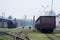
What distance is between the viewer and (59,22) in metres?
64.5

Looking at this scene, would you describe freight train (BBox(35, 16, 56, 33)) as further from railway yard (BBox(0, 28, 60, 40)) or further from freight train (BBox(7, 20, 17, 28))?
freight train (BBox(7, 20, 17, 28))

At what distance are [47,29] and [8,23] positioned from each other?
851 inches

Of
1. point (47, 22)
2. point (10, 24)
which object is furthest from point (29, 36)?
point (10, 24)

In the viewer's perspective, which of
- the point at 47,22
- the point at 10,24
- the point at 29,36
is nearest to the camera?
the point at 29,36

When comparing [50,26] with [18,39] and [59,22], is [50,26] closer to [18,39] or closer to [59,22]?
[18,39]

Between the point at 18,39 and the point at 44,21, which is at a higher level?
the point at 44,21

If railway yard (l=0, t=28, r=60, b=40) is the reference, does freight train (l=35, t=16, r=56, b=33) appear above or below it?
above

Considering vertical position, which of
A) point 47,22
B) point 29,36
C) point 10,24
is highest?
point 47,22

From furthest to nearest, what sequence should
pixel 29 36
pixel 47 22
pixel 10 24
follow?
pixel 10 24
pixel 47 22
pixel 29 36

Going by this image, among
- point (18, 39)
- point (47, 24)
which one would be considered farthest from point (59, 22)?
point (18, 39)

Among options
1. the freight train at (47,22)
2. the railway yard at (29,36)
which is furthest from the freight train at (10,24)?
the freight train at (47,22)

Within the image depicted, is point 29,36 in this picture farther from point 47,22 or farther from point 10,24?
point 10,24

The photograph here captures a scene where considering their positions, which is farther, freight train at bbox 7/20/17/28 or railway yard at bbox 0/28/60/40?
freight train at bbox 7/20/17/28

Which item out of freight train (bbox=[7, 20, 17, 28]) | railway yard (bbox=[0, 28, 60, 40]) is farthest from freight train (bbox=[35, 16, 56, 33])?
freight train (bbox=[7, 20, 17, 28])
